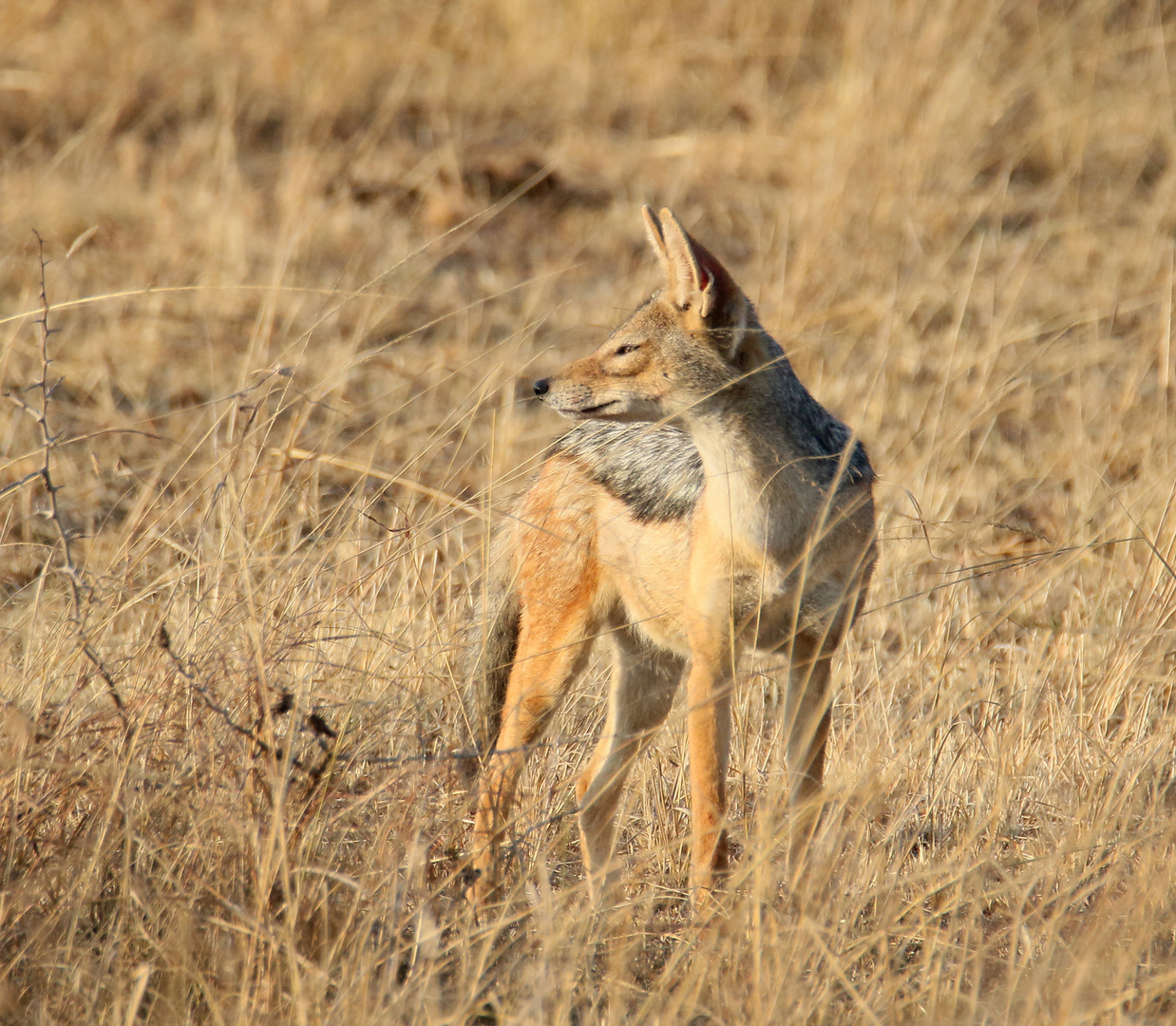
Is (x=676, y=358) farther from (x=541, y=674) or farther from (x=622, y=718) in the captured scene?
(x=622, y=718)

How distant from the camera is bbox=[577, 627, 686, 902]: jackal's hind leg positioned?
13.5 ft

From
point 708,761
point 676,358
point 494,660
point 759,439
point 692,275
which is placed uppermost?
point 692,275

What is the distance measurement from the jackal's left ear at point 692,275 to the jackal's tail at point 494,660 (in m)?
1.16

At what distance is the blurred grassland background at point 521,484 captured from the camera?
9.43 ft

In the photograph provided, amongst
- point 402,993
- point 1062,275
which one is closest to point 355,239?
point 1062,275

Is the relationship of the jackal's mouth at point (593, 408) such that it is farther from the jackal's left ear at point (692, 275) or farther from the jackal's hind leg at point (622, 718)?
the jackal's hind leg at point (622, 718)

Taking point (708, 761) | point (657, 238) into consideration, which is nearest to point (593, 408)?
point (657, 238)

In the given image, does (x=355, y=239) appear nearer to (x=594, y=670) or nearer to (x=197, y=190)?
(x=197, y=190)

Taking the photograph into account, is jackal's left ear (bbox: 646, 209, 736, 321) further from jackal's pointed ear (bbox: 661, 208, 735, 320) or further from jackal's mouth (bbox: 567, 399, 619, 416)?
jackal's mouth (bbox: 567, 399, 619, 416)

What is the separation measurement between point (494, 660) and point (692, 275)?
1475 millimetres

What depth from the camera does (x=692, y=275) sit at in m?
3.62

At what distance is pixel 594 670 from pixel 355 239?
502cm

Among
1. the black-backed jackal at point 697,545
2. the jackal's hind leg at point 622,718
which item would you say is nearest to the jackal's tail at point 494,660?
the black-backed jackal at point 697,545

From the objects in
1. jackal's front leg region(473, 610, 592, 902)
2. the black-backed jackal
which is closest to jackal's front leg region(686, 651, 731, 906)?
the black-backed jackal
